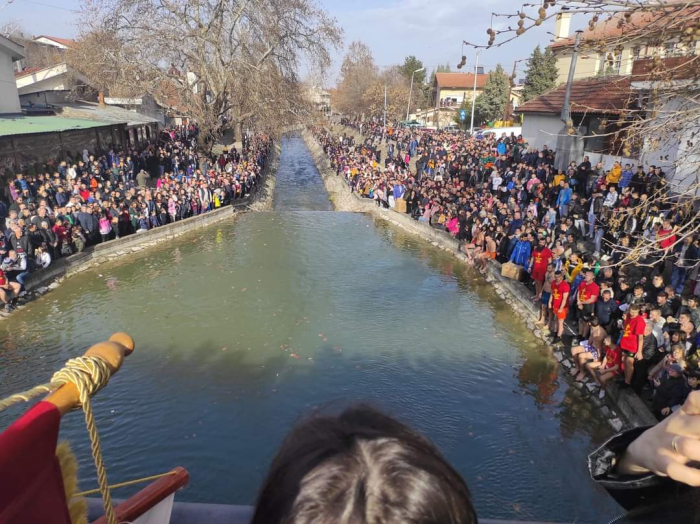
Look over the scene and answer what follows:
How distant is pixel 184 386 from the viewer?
7113 millimetres

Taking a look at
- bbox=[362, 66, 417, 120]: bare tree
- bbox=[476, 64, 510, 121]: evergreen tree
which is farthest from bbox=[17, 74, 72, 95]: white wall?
bbox=[476, 64, 510, 121]: evergreen tree

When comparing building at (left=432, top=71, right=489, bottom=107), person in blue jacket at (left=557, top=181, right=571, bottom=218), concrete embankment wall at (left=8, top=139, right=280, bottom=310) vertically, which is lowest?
concrete embankment wall at (left=8, top=139, right=280, bottom=310)

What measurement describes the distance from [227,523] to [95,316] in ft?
29.9

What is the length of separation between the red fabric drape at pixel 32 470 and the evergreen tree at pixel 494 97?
4673 cm

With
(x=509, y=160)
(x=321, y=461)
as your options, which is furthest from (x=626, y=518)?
(x=509, y=160)

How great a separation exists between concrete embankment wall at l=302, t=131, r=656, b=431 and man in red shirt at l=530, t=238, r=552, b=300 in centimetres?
33

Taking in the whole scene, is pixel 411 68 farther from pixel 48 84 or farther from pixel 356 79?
pixel 48 84

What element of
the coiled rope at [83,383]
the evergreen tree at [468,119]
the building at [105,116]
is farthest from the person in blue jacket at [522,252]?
the evergreen tree at [468,119]

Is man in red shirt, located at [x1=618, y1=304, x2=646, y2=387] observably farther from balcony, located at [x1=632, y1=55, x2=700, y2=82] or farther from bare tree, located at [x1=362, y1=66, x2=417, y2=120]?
bare tree, located at [x1=362, y1=66, x2=417, y2=120]

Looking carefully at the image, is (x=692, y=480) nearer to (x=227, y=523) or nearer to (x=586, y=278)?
(x=227, y=523)

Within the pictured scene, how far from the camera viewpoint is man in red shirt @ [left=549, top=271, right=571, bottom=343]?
8250 millimetres

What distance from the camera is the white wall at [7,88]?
16953 mm

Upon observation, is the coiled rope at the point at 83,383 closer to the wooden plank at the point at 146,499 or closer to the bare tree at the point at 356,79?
the wooden plank at the point at 146,499

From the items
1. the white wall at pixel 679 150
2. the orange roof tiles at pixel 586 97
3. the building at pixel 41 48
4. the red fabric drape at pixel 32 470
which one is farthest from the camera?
the building at pixel 41 48
